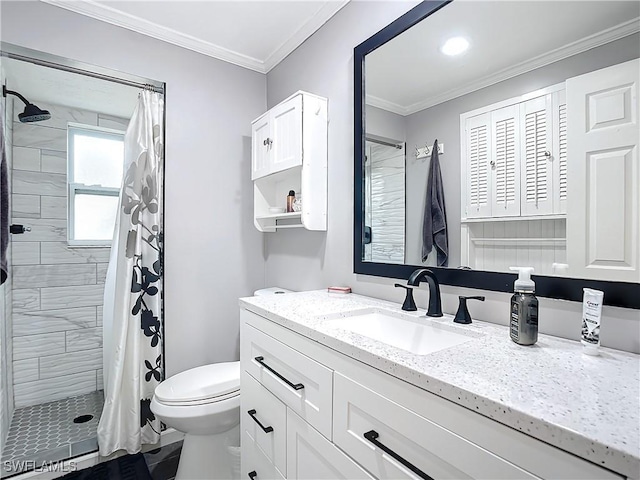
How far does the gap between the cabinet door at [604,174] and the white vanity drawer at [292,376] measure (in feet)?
2.50

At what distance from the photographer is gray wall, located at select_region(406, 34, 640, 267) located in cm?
89

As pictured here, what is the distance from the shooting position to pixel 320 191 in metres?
1.82

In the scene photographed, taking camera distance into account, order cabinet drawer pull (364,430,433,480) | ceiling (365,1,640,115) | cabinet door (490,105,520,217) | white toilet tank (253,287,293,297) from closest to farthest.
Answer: cabinet drawer pull (364,430,433,480)
ceiling (365,1,640,115)
cabinet door (490,105,520,217)
white toilet tank (253,287,293,297)

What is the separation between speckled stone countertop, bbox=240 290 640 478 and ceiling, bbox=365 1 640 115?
0.81m

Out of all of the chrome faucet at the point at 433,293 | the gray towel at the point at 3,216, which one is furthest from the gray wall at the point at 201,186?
the chrome faucet at the point at 433,293

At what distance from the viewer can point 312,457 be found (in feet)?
3.31

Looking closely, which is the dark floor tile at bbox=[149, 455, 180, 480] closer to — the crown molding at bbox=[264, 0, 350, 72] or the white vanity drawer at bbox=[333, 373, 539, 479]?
the white vanity drawer at bbox=[333, 373, 539, 479]

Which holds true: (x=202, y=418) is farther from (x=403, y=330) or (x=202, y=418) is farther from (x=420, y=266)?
(x=420, y=266)

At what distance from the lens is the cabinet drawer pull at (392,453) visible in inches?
27.4


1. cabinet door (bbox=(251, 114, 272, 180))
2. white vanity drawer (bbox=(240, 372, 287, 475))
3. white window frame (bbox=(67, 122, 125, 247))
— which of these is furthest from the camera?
white window frame (bbox=(67, 122, 125, 247))

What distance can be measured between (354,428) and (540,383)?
0.45 meters

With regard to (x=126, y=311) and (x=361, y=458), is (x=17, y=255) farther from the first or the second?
(x=361, y=458)

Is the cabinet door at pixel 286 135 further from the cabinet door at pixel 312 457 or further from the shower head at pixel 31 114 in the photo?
the shower head at pixel 31 114

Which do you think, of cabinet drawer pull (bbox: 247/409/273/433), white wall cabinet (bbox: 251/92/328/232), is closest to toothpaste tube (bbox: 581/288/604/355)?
cabinet drawer pull (bbox: 247/409/273/433)
